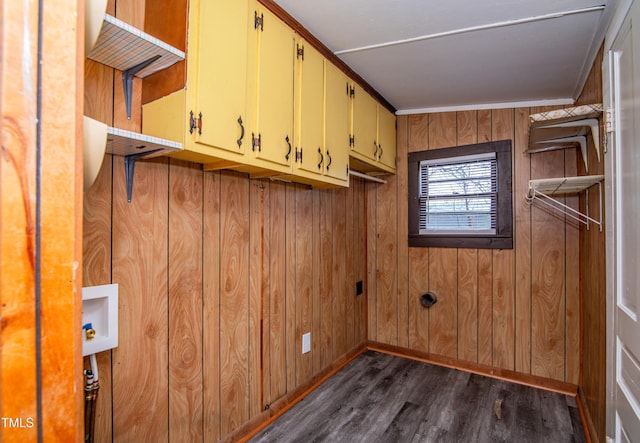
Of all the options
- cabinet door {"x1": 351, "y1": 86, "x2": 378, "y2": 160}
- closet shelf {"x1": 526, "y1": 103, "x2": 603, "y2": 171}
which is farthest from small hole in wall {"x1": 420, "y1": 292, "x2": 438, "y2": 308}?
closet shelf {"x1": 526, "y1": 103, "x2": 603, "y2": 171}

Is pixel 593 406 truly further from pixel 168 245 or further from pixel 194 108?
pixel 194 108

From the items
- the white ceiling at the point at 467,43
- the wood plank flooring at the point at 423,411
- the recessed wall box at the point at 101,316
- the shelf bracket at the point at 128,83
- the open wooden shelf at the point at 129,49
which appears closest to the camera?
the open wooden shelf at the point at 129,49

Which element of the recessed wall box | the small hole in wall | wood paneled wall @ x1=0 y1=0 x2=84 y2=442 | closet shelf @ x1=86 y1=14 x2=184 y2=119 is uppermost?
closet shelf @ x1=86 y1=14 x2=184 y2=119

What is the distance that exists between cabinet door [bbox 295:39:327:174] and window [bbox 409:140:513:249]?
1.44 m

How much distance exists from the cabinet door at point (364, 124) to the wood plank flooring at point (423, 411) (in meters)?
Answer: 1.82

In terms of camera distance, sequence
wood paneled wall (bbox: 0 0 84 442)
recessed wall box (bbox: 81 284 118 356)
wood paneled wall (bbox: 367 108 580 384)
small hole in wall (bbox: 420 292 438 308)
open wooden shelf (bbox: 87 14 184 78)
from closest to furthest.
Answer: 1. wood paneled wall (bbox: 0 0 84 442)
2. open wooden shelf (bbox: 87 14 184 78)
3. recessed wall box (bbox: 81 284 118 356)
4. wood paneled wall (bbox: 367 108 580 384)
5. small hole in wall (bbox: 420 292 438 308)

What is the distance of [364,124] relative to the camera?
104 inches

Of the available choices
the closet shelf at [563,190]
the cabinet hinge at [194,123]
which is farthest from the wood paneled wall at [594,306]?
the cabinet hinge at [194,123]

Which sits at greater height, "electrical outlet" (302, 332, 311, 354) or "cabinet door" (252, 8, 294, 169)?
"cabinet door" (252, 8, 294, 169)

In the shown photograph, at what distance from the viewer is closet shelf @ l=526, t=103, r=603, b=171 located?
1.73 meters

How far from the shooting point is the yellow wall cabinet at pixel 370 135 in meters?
2.50

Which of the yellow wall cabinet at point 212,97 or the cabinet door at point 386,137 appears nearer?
the yellow wall cabinet at point 212,97

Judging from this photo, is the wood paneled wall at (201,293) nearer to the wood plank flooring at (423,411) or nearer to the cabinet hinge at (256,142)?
the wood plank flooring at (423,411)

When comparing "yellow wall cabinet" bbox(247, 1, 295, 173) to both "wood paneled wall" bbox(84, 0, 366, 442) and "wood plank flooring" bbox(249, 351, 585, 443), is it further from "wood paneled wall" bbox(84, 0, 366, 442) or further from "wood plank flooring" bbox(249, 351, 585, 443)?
"wood plank flooring" bbox(249, 351, 585, 443)
